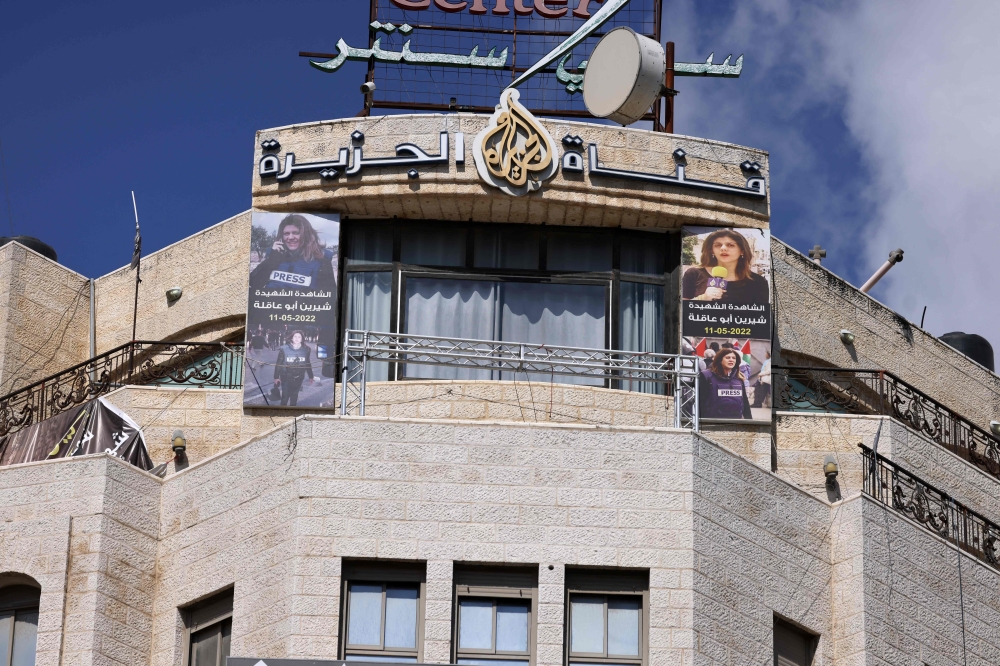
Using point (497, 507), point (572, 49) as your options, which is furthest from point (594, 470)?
point (572, 49)

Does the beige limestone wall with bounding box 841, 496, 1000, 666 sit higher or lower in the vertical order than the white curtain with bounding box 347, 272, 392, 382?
lower

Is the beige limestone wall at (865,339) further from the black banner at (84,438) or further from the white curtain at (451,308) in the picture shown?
the black banner at (84,438)

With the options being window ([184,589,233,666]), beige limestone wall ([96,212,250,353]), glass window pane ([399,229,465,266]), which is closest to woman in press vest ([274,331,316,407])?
glass window pane ([399,229,465,266])

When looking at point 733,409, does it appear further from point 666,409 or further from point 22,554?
point 22,554

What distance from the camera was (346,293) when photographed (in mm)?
29453

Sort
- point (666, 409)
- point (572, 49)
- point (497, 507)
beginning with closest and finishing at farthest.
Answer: point (497, 507) → point (666, 409) → point (572, 49)

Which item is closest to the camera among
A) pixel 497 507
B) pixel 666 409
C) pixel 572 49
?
pixel 497 507

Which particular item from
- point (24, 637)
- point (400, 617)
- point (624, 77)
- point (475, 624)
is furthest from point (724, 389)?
point (24, 637)

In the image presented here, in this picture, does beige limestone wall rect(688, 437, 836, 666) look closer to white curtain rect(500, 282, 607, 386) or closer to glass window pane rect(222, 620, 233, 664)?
white curtain rect(500, 282, 607, 386)

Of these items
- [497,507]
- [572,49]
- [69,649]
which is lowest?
[69,649]

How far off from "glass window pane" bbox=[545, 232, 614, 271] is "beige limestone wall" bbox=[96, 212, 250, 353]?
4.42 metres

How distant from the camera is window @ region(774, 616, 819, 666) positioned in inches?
990

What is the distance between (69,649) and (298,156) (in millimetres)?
7812

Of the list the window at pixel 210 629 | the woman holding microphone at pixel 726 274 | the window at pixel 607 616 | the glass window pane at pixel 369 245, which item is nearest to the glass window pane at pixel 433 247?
the glass window pane at pixel 369 245
